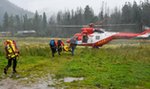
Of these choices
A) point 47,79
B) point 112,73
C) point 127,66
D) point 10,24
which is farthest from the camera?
point 10,24

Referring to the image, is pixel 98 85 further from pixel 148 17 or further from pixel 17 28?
pixel 17 28

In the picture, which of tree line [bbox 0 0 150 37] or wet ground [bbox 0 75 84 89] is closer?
wet ground [bbox 0 75 84 89]

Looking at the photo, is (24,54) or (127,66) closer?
(127,66)

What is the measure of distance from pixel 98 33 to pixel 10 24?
9813 cm

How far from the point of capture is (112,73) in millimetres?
14547

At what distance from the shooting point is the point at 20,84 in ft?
41.2

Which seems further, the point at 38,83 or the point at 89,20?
the point at 89,20

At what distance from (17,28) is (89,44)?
319 ft

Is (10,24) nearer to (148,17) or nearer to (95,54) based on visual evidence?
(148,17)

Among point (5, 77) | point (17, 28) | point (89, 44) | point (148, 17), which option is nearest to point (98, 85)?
point (5, 77)

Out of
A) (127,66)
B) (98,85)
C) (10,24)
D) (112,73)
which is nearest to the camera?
(98,85)

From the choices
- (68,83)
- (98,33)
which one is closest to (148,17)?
(98,33)

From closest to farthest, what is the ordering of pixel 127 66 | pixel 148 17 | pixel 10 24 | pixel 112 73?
pixel 112 73 → pixel 127 66 → pixel 148 17 → pixel 10 24

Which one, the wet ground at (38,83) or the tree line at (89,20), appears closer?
the wet ground at (38,83)
